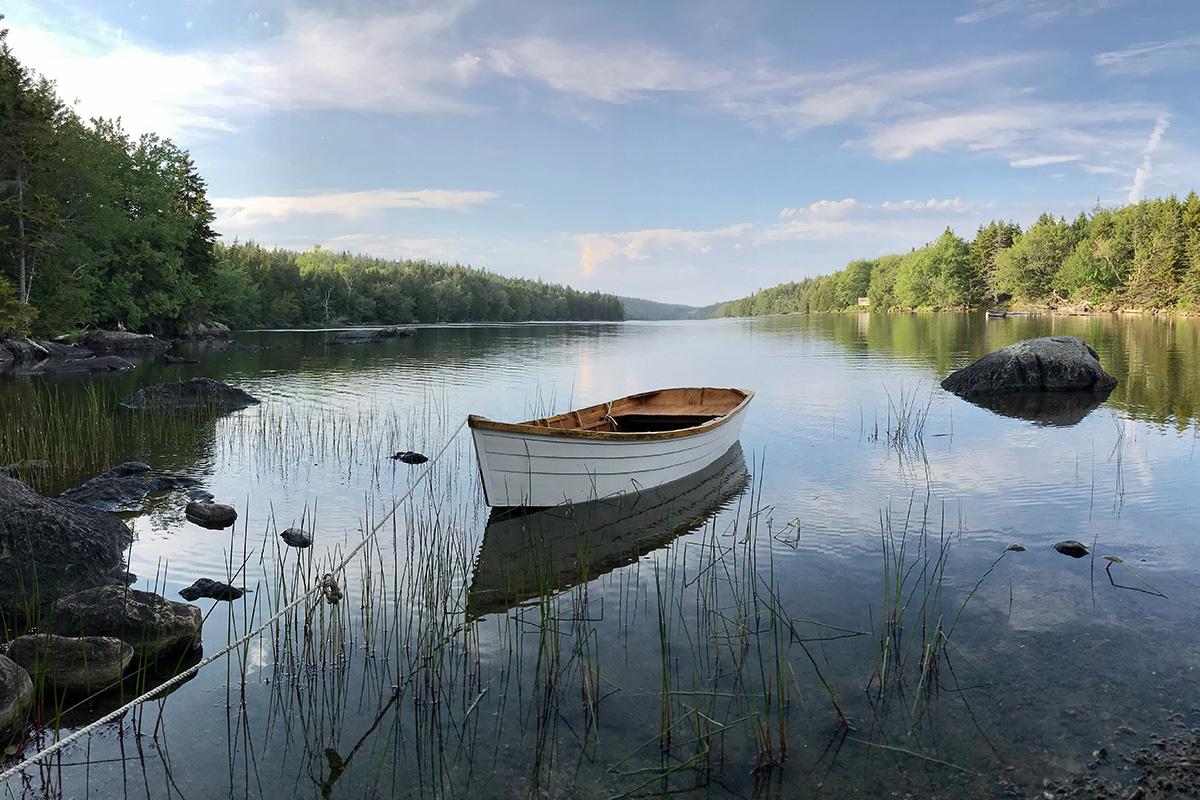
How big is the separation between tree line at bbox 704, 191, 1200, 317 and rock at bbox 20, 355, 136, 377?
85.3 m

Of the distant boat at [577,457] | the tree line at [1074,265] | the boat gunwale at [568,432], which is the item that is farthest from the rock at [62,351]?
the tree line at [1074,265]

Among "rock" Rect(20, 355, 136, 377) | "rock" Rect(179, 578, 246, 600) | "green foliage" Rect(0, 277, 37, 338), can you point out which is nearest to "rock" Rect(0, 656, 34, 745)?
"rock" Rect(179, 578, 246, 600)

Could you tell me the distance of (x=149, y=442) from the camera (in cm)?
1585

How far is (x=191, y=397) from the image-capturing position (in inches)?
827

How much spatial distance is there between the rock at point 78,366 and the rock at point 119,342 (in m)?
10.1

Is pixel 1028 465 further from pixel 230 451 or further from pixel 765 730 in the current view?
pixel 230 451

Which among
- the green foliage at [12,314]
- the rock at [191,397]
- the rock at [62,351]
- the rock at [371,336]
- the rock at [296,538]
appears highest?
the green foliage at [12,314]

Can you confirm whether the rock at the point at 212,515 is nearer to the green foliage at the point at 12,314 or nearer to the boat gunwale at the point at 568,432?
the boat gunwale at the point at 568,432

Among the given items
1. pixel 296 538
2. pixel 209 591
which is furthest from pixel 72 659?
pixel 296 538

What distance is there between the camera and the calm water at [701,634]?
188 inches

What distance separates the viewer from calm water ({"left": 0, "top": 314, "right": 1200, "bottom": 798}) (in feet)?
15.7

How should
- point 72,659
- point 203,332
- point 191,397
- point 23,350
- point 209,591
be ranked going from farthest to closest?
point 203,332 < point 23,350 < point 191,397 < point 209,591 < point 72,659

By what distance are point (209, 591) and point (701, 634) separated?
499cm

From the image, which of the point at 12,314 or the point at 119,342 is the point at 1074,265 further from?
the point at 12,314
